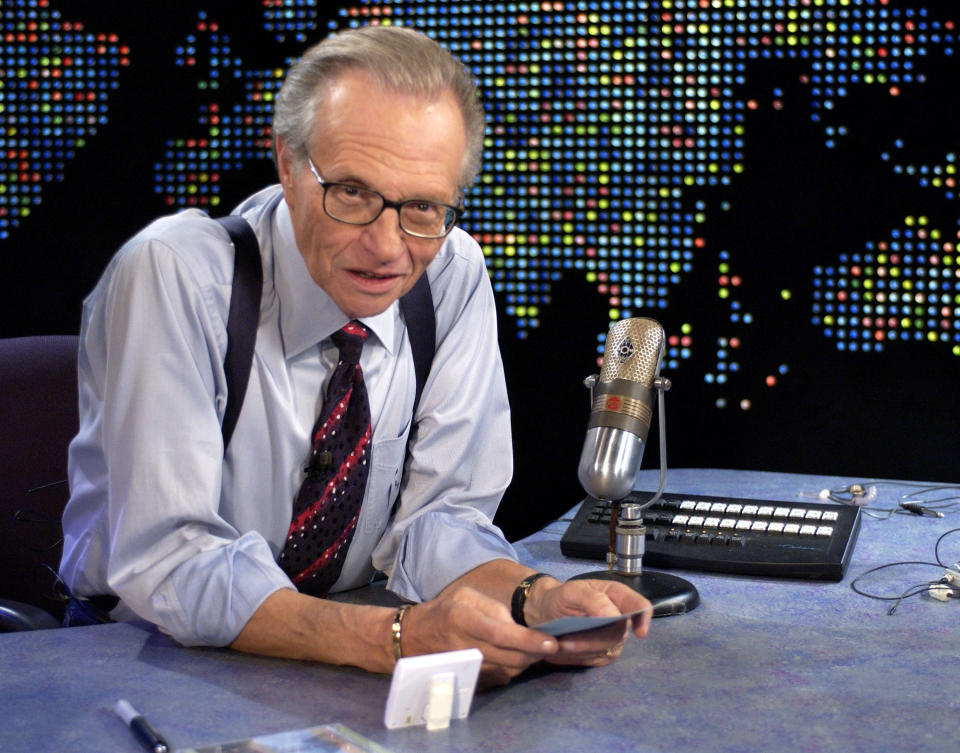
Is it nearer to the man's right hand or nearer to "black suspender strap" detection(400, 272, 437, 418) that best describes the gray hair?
"black suspender strap" detection(400, 272, 437, 418)

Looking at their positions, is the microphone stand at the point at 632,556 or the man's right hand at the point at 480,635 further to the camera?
the microphone stand at the point at 632,556

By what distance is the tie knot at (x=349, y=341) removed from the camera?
63.9 inches

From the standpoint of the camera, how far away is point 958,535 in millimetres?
1987

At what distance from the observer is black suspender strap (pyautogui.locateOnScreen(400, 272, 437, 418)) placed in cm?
175

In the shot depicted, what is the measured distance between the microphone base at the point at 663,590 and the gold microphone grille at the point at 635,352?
284mm

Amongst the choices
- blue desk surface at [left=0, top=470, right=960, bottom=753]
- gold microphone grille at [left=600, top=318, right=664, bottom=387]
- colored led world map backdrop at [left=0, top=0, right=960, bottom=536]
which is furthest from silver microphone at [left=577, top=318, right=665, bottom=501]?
colored led world map backdrop at [left=0, top=0, right=960, bottom=536]

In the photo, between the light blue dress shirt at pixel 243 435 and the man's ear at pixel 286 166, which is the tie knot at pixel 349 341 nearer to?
the light blue dress shirt at pixel 243 435

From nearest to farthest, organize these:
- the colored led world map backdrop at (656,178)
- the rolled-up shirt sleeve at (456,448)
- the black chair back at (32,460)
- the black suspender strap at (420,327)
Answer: the rolled-up shirt sleeve at (456,448), the black suspender strap at (420,327), the black chair back at (32,460), the colored led world map backdrop at (656,178)

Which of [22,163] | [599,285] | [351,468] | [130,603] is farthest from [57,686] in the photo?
[22,163]

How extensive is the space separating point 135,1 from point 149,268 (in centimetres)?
207

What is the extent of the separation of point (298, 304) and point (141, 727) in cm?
65

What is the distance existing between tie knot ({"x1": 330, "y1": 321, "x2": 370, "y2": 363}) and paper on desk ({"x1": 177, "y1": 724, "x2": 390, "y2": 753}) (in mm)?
635

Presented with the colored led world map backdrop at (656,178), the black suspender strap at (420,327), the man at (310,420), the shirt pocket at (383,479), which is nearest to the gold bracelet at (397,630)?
the man at (310,420)

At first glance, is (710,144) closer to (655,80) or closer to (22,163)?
(655,80)
